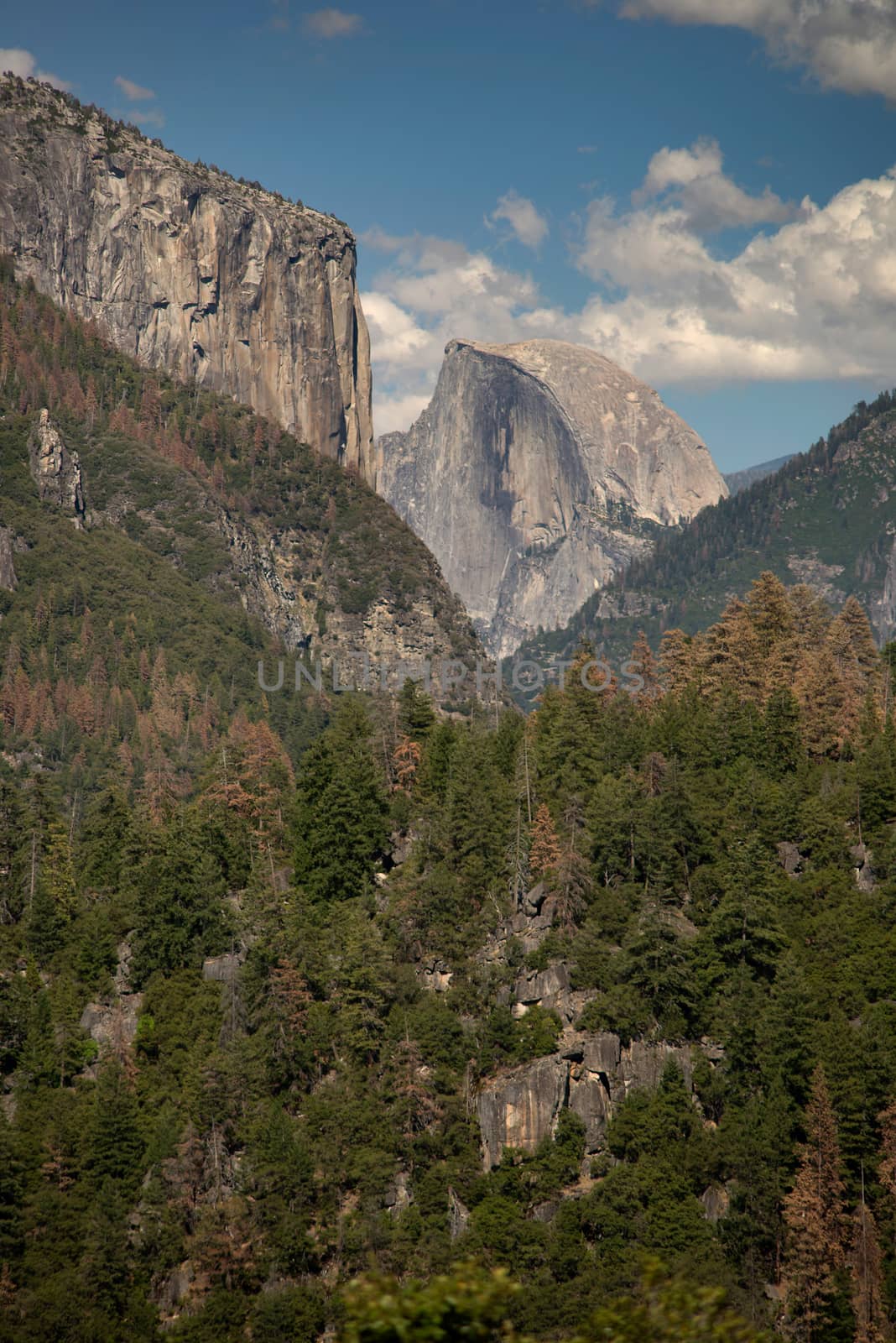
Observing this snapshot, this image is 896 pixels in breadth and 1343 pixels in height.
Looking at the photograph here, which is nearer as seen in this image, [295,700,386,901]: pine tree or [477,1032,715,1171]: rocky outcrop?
[477,1032,715,1171]: rocky outcrop

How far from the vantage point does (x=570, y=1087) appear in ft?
266

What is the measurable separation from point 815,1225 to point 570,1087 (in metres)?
16.3

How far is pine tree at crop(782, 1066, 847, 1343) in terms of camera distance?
→ 6838 centimetres

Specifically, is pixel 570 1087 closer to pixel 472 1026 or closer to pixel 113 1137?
pixel 472 1026

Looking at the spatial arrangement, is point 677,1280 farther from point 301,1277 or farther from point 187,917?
point 187,917

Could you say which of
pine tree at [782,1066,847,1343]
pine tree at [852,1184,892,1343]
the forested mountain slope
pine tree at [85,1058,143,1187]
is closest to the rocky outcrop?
the forested mountain slope

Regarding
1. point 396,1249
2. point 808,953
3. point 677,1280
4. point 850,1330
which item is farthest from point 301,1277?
point 677,1280

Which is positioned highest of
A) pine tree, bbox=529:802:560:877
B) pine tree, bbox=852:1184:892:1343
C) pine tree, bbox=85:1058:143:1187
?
pine tree, bbox=529:802:560:877

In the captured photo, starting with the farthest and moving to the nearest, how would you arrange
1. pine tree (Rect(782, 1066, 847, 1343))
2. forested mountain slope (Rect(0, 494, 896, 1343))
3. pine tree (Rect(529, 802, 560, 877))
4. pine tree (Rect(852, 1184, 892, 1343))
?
pine tree (Rect(529, 802, 560, 877))
forested mountain slope (Rect(0, 494, 896, 1343))
pine tree (Rect(782, 1066, 847, 1343))
pine tree (Rect(852, 1184, 892, 1343))

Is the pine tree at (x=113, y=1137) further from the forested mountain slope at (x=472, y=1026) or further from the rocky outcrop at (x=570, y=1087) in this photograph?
the rocky outcrop at (x=570, y=1087)

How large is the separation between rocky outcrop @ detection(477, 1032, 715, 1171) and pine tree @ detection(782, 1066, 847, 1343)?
9.27 meters

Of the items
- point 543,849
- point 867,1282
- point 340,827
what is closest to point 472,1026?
point 543,849

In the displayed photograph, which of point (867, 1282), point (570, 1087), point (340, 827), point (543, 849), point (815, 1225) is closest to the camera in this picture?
point (867, 1282)

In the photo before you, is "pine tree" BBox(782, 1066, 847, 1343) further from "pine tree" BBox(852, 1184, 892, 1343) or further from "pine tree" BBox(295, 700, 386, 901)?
"pine tree" BBox(295, 700, 386, 901)
